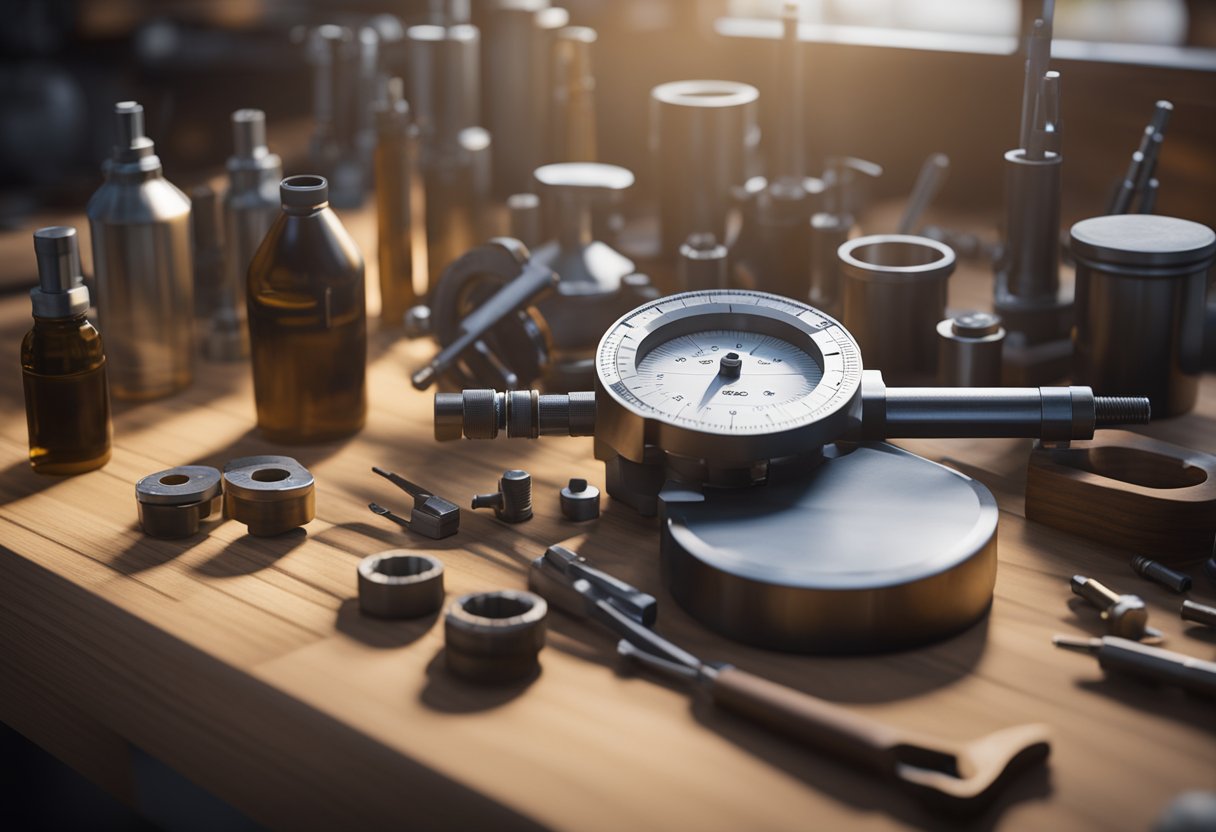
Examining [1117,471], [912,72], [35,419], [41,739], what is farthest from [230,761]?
[912,72]

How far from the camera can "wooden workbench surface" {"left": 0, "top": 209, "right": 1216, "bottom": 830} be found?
2.14ft

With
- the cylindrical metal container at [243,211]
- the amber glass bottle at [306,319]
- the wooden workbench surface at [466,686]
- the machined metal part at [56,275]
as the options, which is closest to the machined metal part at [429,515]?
the wooden workbench surface at [466,686]

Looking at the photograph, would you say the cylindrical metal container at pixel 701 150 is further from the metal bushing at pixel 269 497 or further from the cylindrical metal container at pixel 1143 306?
the metal bushing at pixel 269 497

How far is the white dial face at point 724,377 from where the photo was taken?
2.77ft

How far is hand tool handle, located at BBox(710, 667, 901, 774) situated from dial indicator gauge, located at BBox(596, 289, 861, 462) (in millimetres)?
178

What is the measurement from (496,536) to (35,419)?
0.36 meters

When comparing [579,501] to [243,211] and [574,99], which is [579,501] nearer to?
[243,211]

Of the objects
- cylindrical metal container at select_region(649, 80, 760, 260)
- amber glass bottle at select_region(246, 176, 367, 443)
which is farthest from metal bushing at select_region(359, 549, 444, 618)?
cylindrical metal container at select_region(649, 80, 760, 260)

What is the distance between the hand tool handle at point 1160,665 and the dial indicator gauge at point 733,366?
0.21 metres

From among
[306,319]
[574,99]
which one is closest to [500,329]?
[306,319]

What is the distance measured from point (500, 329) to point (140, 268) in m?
0.29

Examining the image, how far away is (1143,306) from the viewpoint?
1.04 meters

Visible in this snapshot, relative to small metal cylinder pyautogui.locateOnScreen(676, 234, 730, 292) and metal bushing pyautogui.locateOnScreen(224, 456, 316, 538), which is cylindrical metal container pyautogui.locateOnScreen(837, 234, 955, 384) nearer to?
Answer: small metal cylinder pyautogui.locateOnScreen(676, 234, 730, 292)

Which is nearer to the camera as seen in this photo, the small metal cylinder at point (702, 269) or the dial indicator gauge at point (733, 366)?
the dial indicator gauge at point (733, 366)
